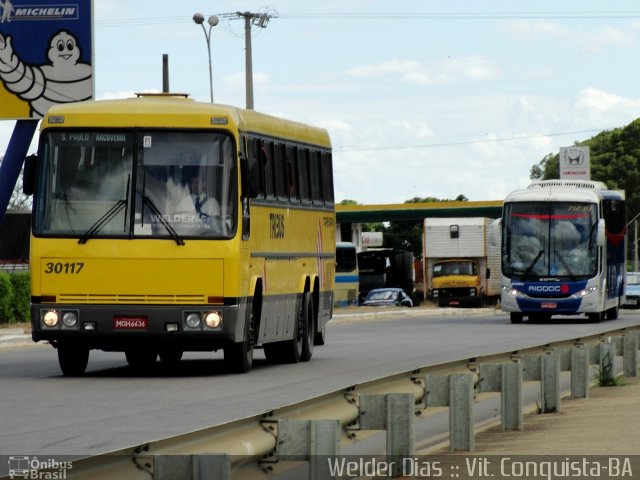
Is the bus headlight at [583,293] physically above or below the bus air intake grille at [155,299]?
below

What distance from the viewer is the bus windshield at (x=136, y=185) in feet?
70.6

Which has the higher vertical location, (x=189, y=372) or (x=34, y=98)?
(x=34, y=98)

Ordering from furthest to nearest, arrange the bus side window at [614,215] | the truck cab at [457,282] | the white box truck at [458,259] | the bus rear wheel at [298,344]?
1. the truck cab at [457,282]
2. the white box truck at [458,259]
3. the bus side window at [614,215]
4. the bus rear wheel at [298,344]

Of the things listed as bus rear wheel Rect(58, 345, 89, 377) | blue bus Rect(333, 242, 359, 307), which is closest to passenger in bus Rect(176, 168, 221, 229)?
bus rear wheel Rect(58, 345, 89, 377)

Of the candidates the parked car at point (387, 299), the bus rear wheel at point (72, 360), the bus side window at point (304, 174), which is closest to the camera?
the bus rear wheel at point (72, 360)

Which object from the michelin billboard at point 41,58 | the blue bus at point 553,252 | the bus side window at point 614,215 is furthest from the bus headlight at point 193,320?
the bus side window at point 614,215

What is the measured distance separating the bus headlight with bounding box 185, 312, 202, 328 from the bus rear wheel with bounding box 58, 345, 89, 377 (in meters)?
1.86

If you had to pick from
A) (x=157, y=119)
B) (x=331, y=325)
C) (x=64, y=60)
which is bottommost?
(x=331, y=325)

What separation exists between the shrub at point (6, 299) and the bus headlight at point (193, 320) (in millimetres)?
19256

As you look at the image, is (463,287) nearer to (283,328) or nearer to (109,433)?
(283,328)

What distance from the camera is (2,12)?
1328 inches

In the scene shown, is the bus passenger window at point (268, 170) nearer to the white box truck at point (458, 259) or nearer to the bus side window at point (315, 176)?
the bus side window at point (315, 176)

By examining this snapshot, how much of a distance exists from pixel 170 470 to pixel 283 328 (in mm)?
16811

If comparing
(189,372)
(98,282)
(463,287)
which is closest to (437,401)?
(98,282)
